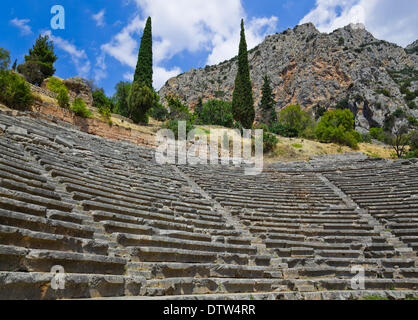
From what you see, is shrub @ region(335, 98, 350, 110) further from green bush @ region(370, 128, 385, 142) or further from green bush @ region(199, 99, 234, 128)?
green bush @ region(199, 99, 234, 128)

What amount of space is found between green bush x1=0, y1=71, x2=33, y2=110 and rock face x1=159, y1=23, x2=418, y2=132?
48.4 m

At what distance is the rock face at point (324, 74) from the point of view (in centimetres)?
5091

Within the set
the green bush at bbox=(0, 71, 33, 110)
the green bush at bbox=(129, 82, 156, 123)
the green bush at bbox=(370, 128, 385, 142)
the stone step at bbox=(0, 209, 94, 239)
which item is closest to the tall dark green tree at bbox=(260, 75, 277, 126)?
the green bush at bbox=(370, 128, 385, 142)

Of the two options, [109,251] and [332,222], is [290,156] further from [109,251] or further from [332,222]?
[109,251]

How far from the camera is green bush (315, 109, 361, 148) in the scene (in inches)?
1139

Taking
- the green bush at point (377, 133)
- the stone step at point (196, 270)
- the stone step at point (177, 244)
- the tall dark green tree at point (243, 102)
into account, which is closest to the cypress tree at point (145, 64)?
the tall dark green tree at point (243, 102)

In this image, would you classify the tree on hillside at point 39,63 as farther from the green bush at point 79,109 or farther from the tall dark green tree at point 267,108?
the tall dark green tree at point 267,108

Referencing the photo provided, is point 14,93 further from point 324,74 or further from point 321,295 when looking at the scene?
point 324,74

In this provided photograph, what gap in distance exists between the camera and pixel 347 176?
38.6 feet

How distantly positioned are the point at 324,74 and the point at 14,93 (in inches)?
2553

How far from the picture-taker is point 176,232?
4.69 m

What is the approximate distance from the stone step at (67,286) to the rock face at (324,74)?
5131 centimetres

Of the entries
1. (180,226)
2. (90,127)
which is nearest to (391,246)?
(180,226)

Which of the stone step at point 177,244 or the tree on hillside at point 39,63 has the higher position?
the tree on hillside at point 39,63
